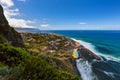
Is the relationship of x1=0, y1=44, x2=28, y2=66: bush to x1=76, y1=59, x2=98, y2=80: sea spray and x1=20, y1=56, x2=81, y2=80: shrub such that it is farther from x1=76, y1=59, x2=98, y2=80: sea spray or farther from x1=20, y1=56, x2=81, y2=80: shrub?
x1=76, y1=59, x2=98, y2=80: sea spray

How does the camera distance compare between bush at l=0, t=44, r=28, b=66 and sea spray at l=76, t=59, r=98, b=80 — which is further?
sea spray at l=76, t=59, r=98, b=80

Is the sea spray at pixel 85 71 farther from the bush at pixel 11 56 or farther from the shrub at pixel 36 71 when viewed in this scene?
the shrub at pixel 36 71

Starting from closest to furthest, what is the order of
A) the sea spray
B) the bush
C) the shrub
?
the shrub, the bush, the sea spray

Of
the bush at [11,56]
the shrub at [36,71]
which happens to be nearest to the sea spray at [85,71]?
the bush at [11,56]

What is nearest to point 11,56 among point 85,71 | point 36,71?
point 36,71

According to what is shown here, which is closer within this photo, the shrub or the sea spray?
the shrub

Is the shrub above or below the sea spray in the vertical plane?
above

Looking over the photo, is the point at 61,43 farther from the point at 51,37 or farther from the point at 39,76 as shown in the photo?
the point at 39,76

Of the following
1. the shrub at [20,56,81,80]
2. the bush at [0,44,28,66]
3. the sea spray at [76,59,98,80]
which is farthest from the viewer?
the sea spray at [76,59,98,80]

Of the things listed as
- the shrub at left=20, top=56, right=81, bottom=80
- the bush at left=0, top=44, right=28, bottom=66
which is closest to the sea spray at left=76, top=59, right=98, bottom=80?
the bush at left=0, top=44, right=28, bottom=66

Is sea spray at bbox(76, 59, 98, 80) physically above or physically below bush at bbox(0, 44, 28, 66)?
below

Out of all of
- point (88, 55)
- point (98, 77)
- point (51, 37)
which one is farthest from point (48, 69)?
point (51, 37)
